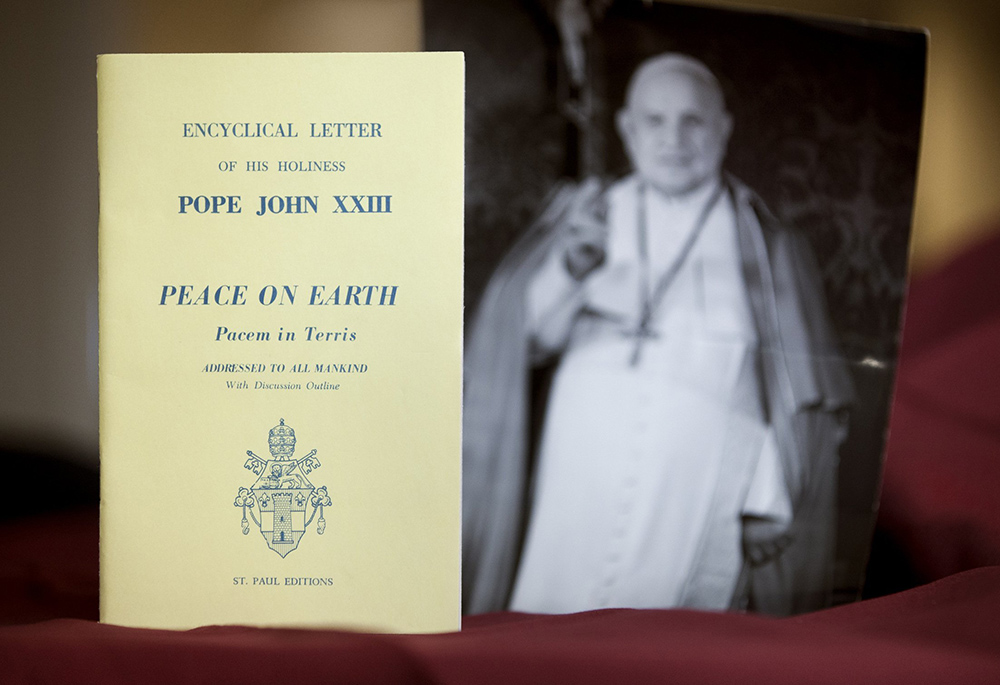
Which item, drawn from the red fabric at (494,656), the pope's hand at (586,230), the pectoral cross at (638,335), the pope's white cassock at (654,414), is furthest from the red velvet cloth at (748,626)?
the pope's hand at (586,230)

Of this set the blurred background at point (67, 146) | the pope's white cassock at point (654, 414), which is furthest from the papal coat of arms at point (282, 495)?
the blurred background at point (67, 146)

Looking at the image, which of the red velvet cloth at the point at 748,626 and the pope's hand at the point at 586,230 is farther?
the pope's hand at the point at 586,230

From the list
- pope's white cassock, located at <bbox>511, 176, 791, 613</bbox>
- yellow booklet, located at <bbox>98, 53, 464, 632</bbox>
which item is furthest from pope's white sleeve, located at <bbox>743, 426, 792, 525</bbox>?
yellow booklet, located at <bbox>98, 53, 464, 632</bbox>

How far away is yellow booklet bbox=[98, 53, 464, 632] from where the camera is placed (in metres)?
0.71

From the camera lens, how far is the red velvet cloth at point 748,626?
64cm

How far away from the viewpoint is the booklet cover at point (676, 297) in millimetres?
925

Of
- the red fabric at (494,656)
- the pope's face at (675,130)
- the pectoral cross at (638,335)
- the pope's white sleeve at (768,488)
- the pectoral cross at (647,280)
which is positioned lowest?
the red fabric at (494,656)

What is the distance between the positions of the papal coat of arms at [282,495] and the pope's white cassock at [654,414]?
0.26 m

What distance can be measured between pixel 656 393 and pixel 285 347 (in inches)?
19.3

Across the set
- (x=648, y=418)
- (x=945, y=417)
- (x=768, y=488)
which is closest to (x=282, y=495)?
(x=648, y=418)

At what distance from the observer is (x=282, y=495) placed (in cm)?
71

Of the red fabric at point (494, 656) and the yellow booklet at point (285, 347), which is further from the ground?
the yellow booklet at point (285, 347)

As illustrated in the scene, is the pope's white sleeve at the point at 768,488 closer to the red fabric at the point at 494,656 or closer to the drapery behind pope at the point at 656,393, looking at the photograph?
the drapery behind pope at the point at 656,393

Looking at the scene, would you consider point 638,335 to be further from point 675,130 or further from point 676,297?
point 675,130
